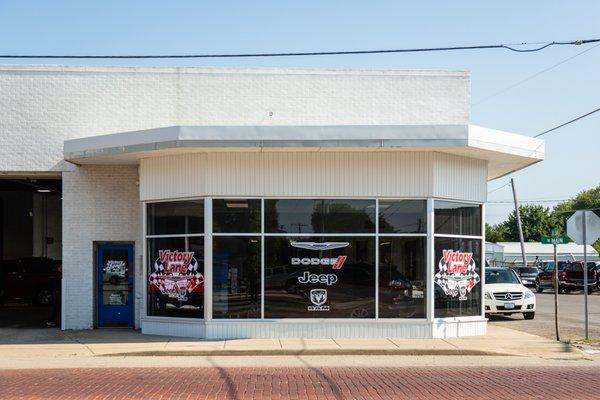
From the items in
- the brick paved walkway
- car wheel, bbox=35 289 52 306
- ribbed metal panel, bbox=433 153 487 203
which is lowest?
car wheel, bbox=35 289 52 306

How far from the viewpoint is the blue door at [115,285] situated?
67.4 feet

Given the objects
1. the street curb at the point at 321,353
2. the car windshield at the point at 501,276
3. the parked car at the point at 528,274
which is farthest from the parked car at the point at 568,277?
the street curb at the point at 321,353

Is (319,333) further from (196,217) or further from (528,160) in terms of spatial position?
(528,160)

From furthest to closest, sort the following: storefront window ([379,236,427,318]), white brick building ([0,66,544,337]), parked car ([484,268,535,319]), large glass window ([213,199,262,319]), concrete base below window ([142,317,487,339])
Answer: parked car ([484,268,535,319]), storefront window ([379,236,427,318]), large glass window ([213,199,262,319]), concrete base below window ([142,317,487,339]), white brick building ([0,66,544,337])

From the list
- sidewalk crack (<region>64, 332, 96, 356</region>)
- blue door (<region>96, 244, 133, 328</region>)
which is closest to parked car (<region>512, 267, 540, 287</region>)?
blue door (<region>96, 244, 133, 328</region>)

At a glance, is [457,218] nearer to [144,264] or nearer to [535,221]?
[144,264]

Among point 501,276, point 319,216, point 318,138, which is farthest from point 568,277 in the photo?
point 318,138

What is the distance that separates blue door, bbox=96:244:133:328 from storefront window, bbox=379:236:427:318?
690cm

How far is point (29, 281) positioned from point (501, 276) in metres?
17.3

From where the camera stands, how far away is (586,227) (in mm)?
18438

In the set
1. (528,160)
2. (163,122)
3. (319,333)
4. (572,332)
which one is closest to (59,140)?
(163,122)

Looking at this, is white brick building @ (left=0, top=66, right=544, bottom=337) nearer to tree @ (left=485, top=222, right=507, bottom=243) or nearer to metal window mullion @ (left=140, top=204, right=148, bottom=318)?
metal window mullion @ (left=140, top=204, right=148, bottom=318)

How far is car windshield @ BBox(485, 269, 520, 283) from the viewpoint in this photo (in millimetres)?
25891

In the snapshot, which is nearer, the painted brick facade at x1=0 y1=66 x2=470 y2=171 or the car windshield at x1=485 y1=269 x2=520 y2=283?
the painted brick facade at x1=0 y1=66 x2=470 y2=171
